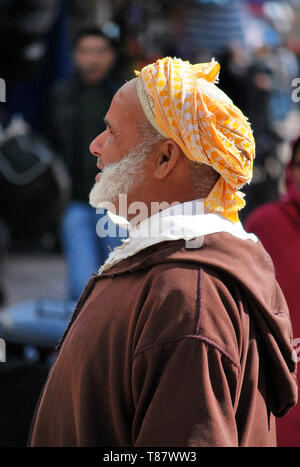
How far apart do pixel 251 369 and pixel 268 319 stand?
117 mm

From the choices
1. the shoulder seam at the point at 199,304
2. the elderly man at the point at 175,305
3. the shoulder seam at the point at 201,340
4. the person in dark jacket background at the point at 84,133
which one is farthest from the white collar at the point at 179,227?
the person in dark jacket background at the point at 84,133

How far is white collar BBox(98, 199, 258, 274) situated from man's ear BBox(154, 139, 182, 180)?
0.27 ft

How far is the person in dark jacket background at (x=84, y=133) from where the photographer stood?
4.90 meters

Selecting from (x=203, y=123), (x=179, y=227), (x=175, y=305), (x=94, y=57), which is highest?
(x=94, y=57)

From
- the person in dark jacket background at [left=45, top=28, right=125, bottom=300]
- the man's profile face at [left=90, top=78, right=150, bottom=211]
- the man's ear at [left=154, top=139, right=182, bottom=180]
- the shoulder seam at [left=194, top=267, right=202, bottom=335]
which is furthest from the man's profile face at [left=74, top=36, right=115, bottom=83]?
the shoulder seam at [left=194, top=267, right=202, bottom=335]

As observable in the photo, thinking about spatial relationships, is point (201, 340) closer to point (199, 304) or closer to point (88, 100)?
point (199, 304)

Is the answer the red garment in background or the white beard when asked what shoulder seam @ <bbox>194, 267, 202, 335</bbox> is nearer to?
the white beard

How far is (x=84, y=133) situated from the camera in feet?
16.4

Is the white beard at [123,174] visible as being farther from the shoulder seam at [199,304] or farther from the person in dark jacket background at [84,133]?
the person in dark jacket background at [84,133]

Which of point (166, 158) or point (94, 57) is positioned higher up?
point (94, 57)

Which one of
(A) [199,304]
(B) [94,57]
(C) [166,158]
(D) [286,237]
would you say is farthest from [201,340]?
(B) [94,57]

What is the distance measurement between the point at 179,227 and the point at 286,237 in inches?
66.4

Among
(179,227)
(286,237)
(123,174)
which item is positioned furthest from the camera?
(286,237)

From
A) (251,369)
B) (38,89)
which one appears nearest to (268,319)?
(251,369)
